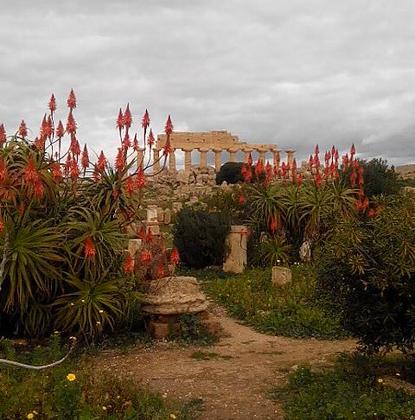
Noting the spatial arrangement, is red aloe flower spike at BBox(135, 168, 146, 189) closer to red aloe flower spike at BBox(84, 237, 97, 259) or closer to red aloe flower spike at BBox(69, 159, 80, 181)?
red aloe flower spike at BBox(69, 159, 80, 181)

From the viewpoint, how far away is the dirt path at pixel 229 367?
6258 millimetres

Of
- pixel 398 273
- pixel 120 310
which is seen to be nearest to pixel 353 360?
pixel 398 273

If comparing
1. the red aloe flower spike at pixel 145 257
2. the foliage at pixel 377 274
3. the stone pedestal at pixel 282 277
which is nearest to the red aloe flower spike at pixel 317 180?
the stone pedestal at pixel 282 277

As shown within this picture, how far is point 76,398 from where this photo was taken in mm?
4742

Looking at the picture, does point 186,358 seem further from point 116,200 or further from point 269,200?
point 269,200

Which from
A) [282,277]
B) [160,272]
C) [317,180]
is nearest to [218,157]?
[317,180]

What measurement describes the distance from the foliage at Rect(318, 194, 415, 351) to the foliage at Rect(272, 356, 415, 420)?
40 centimetres

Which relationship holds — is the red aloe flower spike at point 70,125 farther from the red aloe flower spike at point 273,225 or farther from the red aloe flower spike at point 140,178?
the red aloe flower spike at point 273,225

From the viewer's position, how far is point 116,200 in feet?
28.7

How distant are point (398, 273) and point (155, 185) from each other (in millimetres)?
38004

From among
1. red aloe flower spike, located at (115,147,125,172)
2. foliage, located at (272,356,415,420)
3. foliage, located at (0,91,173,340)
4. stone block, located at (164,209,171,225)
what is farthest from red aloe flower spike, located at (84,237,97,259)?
stone block, located at (164,209,171,225)

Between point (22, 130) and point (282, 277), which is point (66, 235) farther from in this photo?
point (282, 277)

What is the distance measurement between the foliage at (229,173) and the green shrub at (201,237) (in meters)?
24.6

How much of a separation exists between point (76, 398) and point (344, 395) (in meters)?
2.62
